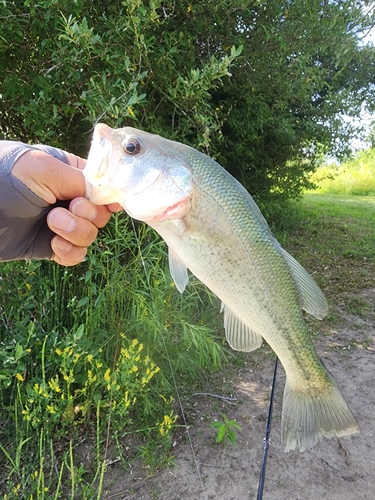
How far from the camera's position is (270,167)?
7.50m

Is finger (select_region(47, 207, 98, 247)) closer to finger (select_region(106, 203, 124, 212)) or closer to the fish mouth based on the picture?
finger (select_region(106, 203, 124, 212))

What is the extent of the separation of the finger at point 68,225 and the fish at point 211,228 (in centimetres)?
13

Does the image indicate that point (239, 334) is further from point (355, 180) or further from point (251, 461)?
point (355, 180)

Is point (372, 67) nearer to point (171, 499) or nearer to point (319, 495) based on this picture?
point (319, 495)

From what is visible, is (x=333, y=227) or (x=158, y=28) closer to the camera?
(x=158, y=28)

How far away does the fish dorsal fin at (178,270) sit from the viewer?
5.60ft

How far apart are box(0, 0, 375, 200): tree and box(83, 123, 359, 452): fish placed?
1.13 metres

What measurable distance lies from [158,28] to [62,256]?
7.46 ft

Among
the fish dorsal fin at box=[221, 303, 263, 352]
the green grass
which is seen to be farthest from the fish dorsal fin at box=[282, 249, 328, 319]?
the green grass

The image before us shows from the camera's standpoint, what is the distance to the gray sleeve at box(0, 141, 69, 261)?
5.36 ft

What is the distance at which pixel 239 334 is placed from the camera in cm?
176

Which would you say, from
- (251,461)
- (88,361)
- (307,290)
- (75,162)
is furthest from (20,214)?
(251,461)

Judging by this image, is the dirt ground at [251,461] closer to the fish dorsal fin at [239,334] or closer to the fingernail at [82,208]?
the fish dorsal fin at [239,334]

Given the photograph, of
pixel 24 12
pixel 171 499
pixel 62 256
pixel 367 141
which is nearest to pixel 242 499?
pixel 171 499
